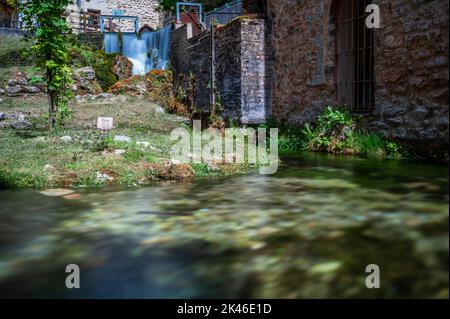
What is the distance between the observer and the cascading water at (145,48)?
704 inches

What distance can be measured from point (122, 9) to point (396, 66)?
90.0ft

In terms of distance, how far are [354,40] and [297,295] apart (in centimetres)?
691

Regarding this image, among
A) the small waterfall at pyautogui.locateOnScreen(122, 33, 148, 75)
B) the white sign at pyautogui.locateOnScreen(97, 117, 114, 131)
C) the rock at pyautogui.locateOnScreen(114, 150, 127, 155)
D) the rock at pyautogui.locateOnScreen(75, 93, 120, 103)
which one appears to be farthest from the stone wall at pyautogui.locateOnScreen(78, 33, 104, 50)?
the rock at pyautogui.locateOnScreen(114, 150, 127, 155)

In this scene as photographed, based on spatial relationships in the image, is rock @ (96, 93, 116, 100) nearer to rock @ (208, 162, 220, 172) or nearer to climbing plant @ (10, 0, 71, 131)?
climbing plant @ (10, 0, 71, 131)

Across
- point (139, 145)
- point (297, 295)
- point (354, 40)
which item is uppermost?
point (354, 40)

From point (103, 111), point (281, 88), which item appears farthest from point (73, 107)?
point (281, 88)

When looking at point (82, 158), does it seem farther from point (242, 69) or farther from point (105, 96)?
point (105, 96)

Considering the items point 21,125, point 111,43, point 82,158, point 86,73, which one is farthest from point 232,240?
point 111,43

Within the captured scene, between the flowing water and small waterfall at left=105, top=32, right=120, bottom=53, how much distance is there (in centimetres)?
1668

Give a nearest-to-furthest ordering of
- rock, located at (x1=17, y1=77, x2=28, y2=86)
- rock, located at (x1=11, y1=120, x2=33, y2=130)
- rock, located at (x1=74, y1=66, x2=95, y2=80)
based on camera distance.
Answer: rock, located at (x1=11, y1=120, x2=33, y2=130) < rock, located at (x1=17, y1=77, x2=28, y2=86) < rock, located at (x1=74, y1=66, x2=95, y2=80)

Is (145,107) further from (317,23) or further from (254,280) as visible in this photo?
(254,280)

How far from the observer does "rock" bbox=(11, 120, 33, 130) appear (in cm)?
962

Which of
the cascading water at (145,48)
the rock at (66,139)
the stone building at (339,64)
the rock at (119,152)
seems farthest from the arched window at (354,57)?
the cascading water at (145,48)

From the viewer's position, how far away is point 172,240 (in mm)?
2891
